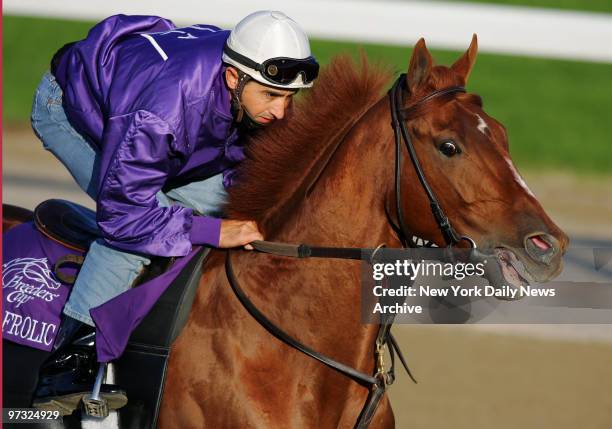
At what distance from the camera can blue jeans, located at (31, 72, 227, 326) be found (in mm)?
3176

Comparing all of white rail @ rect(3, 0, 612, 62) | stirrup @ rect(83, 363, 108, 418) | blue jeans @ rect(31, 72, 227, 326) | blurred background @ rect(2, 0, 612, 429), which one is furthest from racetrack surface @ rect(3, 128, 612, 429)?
stirrup @ rect(83, 363, 108, 418)

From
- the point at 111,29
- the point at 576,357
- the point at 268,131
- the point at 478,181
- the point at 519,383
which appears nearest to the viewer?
the point at 478,181

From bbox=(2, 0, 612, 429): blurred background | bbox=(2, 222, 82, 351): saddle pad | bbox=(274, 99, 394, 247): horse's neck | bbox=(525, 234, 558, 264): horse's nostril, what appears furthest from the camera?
bbox=(2, 0, 612, 429): blurred background

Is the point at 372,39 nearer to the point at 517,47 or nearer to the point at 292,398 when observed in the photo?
the point at 517,47

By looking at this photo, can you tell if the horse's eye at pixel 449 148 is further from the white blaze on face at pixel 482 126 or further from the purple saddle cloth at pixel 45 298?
the purple saddle cloth at pixel 45 298

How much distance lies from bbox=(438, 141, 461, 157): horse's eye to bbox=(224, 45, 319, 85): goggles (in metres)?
0.57

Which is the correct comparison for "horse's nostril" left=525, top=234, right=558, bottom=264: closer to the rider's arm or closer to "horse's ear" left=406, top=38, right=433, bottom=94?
"horse's ear" left=406, top=38, right=433, bottom=94

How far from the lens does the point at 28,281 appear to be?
11.2 feet

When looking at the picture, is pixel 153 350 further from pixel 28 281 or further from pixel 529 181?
pixel 529 181

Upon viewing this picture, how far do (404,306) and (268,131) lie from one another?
2.31 feet

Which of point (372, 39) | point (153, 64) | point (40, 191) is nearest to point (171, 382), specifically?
point (153, 64)

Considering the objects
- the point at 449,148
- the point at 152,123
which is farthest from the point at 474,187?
the point at 152,123

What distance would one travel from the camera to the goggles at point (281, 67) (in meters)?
3.02

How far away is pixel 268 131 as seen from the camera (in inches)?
123
